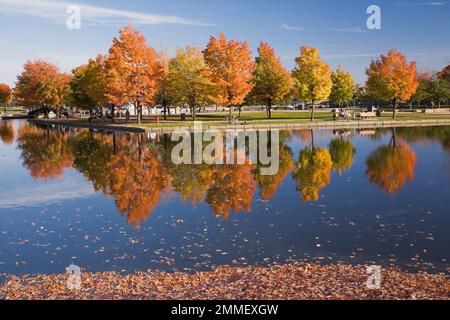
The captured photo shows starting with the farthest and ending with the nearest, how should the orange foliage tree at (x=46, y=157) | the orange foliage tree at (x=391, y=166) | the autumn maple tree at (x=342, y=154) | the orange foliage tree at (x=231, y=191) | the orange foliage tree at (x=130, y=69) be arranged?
the orange foliage tree at (x=130, y=69)
the autumn maple tree at (x=342, y=154)
the orange foliage tree at (x=46, y=157)
the orange foliage tree at (x=391, y=166)
the orange foliage tree at (x=231, y=191)

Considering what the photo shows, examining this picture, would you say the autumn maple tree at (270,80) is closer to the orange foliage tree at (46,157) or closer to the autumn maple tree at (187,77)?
the autumn maple tree at (187,77)

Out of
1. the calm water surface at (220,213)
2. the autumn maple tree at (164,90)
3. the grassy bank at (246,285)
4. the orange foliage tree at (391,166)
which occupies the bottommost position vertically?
the grassy bank at (246,285)

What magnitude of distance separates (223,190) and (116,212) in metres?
6.67

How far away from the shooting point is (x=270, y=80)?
8494cm

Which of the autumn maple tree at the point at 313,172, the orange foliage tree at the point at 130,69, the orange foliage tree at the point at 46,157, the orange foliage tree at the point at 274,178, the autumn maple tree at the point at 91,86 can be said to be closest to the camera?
the orange foliage tree at the point at 274,178

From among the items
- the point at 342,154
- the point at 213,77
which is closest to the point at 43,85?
the point at 213,77

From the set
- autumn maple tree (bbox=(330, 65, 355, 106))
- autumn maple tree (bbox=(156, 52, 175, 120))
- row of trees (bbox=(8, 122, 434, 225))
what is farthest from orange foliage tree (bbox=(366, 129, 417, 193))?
autumn maple tree (bbox=(330, 65, 355, 106))

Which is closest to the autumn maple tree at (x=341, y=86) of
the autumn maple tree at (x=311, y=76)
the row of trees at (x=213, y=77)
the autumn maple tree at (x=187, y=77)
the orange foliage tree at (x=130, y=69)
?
the row of trees at (x=213, y=77)

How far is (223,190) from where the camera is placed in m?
Result: 26.2

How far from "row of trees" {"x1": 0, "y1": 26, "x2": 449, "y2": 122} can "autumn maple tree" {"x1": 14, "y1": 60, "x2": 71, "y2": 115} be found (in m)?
11.7

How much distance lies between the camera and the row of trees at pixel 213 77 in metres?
71.9
